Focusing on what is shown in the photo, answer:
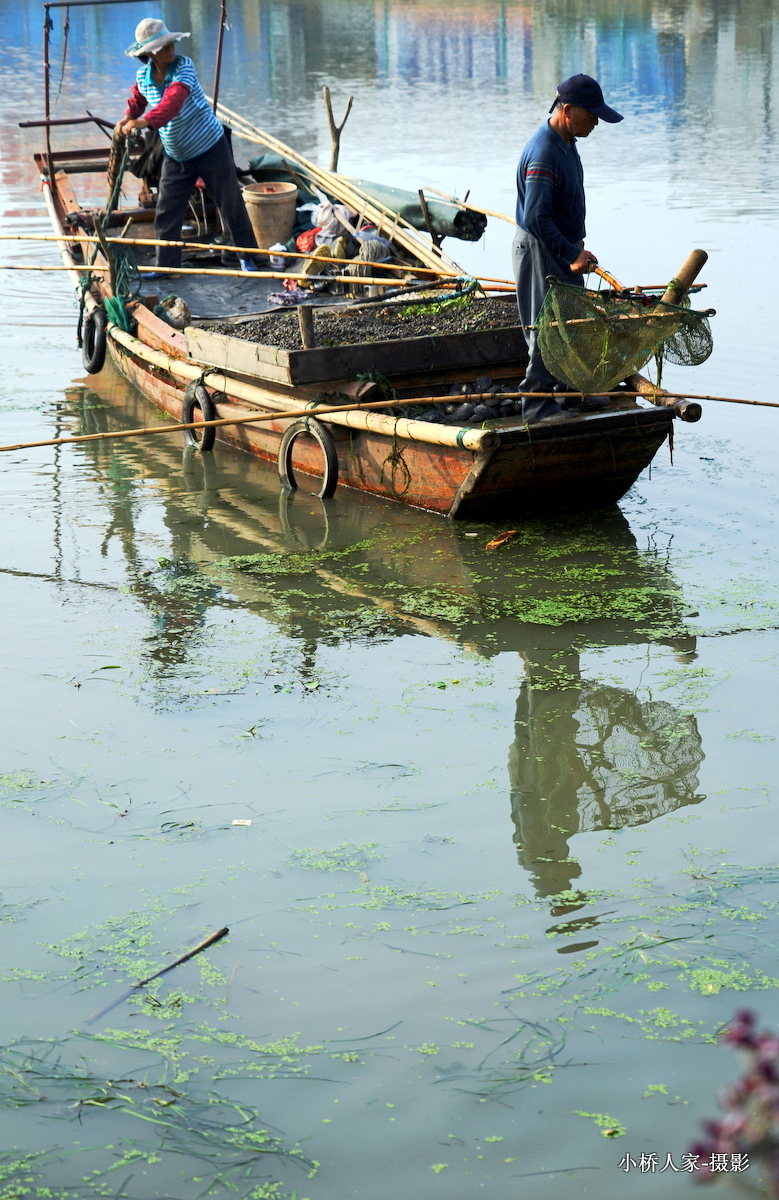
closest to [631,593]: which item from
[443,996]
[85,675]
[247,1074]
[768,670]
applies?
[768,670]

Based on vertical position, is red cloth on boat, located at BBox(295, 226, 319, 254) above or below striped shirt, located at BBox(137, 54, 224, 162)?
below

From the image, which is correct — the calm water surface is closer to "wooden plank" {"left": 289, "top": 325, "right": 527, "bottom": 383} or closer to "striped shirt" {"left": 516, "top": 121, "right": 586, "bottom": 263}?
"wooden plank" {"left": 289, "top": 325, "right": 527, "bottom": 383}

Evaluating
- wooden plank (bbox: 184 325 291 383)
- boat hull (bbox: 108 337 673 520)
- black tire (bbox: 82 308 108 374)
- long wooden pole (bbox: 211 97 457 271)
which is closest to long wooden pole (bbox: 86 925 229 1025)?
boat hull (bbox: 108 337 673 520)

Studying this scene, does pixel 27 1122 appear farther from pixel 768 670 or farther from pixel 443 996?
pixel 768 670

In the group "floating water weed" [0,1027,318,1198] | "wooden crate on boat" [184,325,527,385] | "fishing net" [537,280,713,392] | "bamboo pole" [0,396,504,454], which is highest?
"fishing net" [537,280,713,392]

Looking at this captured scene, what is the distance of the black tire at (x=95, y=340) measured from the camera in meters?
8.61

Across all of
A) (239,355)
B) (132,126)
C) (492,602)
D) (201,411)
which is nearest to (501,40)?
(132,126)

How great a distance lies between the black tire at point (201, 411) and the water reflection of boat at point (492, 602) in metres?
0.21

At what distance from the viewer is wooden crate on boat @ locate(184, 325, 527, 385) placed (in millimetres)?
6184

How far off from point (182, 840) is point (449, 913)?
85 centimetres

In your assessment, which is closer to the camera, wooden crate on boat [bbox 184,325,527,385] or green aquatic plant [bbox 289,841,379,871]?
green aquatic plant [bbox 289,841,379,871]

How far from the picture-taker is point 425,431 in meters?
5.82

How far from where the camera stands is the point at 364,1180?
2375 millimetres

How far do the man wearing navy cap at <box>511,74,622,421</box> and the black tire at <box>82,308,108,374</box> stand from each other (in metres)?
3.91
